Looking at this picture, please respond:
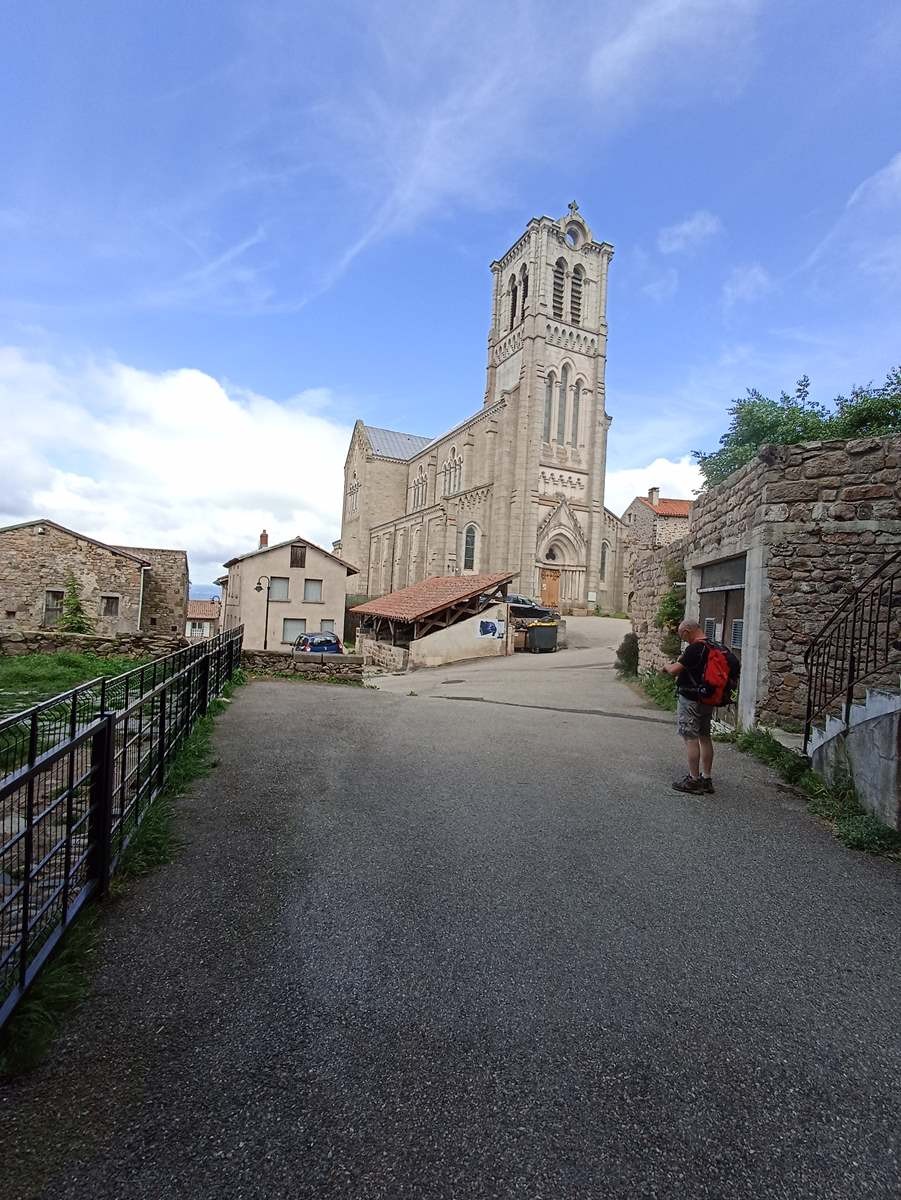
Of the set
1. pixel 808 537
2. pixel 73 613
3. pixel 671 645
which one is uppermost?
pixel 808 537

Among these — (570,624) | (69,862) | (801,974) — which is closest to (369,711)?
(69,862)

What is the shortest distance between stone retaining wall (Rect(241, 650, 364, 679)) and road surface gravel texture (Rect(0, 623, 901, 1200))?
1010 centimetres

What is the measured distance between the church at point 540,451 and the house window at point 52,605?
22770 mm

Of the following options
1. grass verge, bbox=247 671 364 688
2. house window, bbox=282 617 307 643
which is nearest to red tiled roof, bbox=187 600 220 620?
house window, bbox=282 617 307 643

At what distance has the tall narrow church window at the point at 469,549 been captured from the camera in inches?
1690

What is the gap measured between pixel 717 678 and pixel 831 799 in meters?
1.43

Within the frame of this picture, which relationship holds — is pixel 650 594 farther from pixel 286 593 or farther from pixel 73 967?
pixel 286 593

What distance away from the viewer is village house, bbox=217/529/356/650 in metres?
32.0

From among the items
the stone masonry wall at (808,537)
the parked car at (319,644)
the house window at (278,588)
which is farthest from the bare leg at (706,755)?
the house window at (278,588)

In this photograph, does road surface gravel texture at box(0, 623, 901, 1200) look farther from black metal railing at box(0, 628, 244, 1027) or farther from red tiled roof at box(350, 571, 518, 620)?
red tiled roof at box(350, 571, 518, 620)

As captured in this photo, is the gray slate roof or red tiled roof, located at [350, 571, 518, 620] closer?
red tiled roof, located at [350, 571, 518, 620]

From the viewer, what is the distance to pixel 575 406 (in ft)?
145

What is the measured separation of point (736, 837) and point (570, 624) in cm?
2811

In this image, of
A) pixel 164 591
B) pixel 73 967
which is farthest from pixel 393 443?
pixel 73 967
